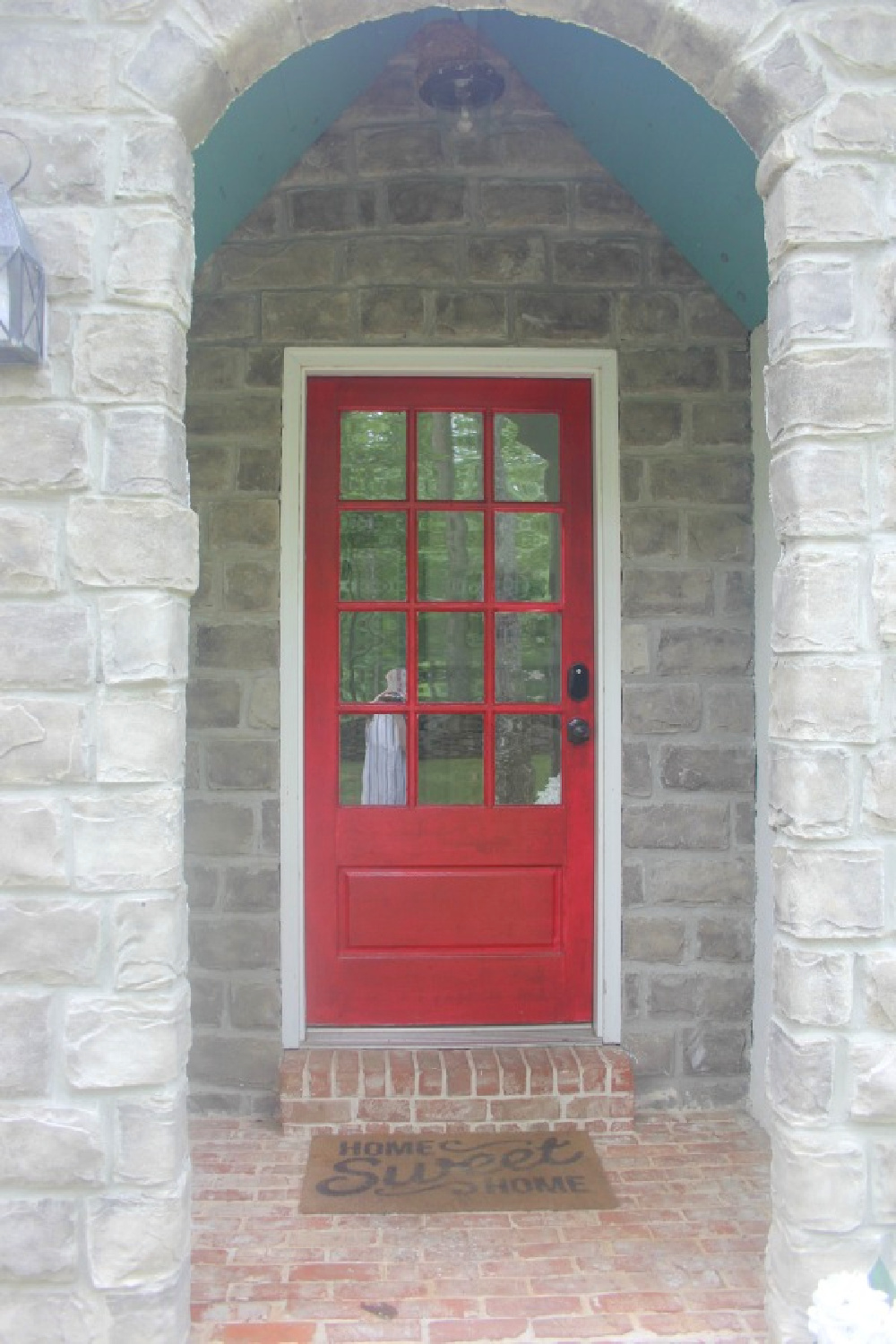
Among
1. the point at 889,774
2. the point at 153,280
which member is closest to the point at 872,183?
the point at 889,774

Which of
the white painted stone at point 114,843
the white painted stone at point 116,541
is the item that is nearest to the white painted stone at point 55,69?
the white painted stone at point 116,541

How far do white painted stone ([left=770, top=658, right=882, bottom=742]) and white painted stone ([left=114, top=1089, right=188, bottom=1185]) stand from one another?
4.55 feet

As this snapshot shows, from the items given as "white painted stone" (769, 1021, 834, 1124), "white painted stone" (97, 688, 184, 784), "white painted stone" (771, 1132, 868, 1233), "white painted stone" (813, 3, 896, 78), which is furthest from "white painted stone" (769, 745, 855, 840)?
"white painted stone" (813, 3, 896, 78)

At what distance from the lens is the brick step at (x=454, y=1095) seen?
3225 millimetres

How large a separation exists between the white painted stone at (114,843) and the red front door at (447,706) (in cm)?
143

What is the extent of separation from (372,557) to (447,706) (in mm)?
528

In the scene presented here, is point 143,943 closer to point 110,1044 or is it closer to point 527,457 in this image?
point 110,1044

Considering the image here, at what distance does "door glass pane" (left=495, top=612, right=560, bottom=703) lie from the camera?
347 centimetres

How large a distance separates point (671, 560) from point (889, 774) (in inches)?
57.8

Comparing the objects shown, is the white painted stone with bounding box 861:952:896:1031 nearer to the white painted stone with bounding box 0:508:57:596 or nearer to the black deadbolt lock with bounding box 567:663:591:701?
the black deadbolt lock with bounding box 567:663:591:701

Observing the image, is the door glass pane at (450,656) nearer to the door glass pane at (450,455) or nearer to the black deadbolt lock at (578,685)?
the black deadbolt lock at (578,685)

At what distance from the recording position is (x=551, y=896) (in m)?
3.47

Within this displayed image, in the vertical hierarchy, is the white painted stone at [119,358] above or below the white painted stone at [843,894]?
above

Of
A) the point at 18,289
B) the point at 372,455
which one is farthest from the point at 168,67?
the point at 372,455
